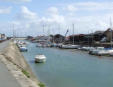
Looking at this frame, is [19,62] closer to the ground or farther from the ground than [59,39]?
closer to the ground

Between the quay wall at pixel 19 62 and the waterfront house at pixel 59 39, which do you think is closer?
the quay wall at pixel 19 62

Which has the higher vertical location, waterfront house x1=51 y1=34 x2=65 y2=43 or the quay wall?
waterfront house x1=51 y1=34 x2=65 y2=43

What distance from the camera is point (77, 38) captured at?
483 ft

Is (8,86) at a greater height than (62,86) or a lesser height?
greater

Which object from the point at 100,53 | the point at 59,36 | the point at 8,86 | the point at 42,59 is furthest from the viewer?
the point at 59,36

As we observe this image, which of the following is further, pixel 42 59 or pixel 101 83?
pixel 42 59

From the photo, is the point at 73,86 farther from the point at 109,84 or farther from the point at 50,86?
the point at 109,84

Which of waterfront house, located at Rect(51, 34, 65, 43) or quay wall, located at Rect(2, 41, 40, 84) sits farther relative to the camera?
waterfront house, located at Rect(51, 34, 65, 43)

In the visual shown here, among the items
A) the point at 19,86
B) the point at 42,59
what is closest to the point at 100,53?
the point at 42,59

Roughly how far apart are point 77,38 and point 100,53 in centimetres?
7939

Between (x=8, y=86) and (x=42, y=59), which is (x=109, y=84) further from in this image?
(x=42, y=59)

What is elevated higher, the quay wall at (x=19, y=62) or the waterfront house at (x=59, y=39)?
the waterfront house at (x=59, y=39)

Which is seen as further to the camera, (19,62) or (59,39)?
(59,39)

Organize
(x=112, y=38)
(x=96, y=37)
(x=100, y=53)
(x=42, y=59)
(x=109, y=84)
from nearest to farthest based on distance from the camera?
(x=109, y=84) → (x=42, y=59) → (x=100, y=53) → (x=112, y=38) → (x=96, y=37)
